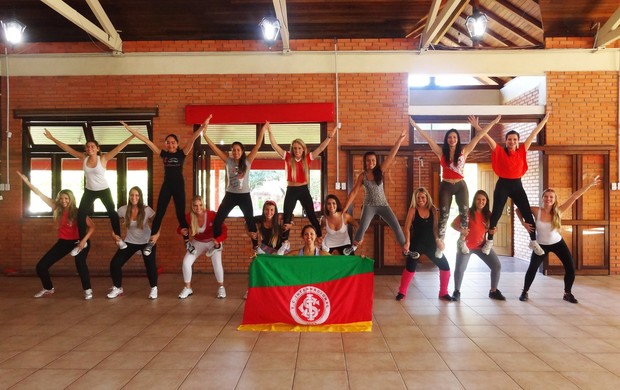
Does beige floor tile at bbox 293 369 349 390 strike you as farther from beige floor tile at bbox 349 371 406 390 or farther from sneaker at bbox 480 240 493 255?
sneaker at bbox 480 240 493 255

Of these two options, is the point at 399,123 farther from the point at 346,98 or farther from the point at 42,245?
the point at 42,245

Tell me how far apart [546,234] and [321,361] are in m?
4.54

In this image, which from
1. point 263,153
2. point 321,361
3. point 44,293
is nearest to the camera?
point 321,361

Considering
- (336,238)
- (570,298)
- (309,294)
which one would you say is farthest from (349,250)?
(570,298)

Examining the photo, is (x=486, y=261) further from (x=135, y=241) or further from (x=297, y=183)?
(x=135, y=241)

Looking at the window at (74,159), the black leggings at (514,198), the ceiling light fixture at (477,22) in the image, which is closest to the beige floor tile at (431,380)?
the black leggings at (514,198)

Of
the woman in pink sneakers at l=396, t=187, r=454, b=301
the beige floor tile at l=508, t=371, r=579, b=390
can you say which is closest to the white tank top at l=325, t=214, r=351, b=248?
the woman in pink sneakers at l=396, t=187, r=454, b=301

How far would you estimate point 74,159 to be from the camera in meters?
9.04

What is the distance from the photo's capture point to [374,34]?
8.89 metres

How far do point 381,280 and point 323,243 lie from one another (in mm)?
2105

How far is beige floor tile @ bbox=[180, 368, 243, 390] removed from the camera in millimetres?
3492

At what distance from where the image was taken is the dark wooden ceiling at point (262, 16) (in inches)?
328

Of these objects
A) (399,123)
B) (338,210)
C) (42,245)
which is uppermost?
(399,123)

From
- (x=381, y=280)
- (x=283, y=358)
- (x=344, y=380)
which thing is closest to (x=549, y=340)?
(x=344, y=380)
